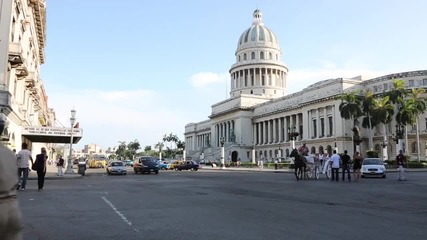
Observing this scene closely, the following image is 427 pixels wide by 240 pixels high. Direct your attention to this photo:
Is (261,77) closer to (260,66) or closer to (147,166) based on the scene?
(260,66)

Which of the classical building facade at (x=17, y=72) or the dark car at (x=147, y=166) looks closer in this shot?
the classical building facade at (x=17, y=72)

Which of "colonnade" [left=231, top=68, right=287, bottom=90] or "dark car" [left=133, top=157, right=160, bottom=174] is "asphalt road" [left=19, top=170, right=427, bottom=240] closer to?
"dark car" [left=133, top=157, right=160, bottom=174]

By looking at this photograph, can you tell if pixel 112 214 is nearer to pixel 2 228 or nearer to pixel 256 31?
pixel 2 228

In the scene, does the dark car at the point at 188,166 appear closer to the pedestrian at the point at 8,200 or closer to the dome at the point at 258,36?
the pedestrian at the point at 8,200

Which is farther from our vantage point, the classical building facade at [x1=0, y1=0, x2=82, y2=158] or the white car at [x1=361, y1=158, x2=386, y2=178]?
the white car at [x1=361, y1=158, x2=386, y2=178]

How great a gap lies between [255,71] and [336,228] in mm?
115217

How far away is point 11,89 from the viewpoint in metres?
30.6

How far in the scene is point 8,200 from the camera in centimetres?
319

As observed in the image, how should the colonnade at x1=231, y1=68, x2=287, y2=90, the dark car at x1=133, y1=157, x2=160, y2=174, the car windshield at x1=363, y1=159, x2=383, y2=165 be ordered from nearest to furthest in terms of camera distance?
the car windshield at x1=363, y1=159, x2=383, y2=165 < the dark car at x1=133, y1=157, x2=160, y2=174 < the colonnade at x1=231, y1=68, x2=287, y2=90

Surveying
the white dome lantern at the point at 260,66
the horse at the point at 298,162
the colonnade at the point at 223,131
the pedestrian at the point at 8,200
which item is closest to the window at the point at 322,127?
the white dome lantern at the point at 260,66

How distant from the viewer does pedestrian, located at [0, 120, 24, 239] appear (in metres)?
3.09

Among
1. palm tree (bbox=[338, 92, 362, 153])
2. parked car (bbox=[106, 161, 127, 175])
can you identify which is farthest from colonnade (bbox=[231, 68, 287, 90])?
parked car (bbox=[106, 161, 127, 175])

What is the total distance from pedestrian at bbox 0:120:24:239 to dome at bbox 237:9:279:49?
398 ft

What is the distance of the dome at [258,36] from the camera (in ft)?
401
